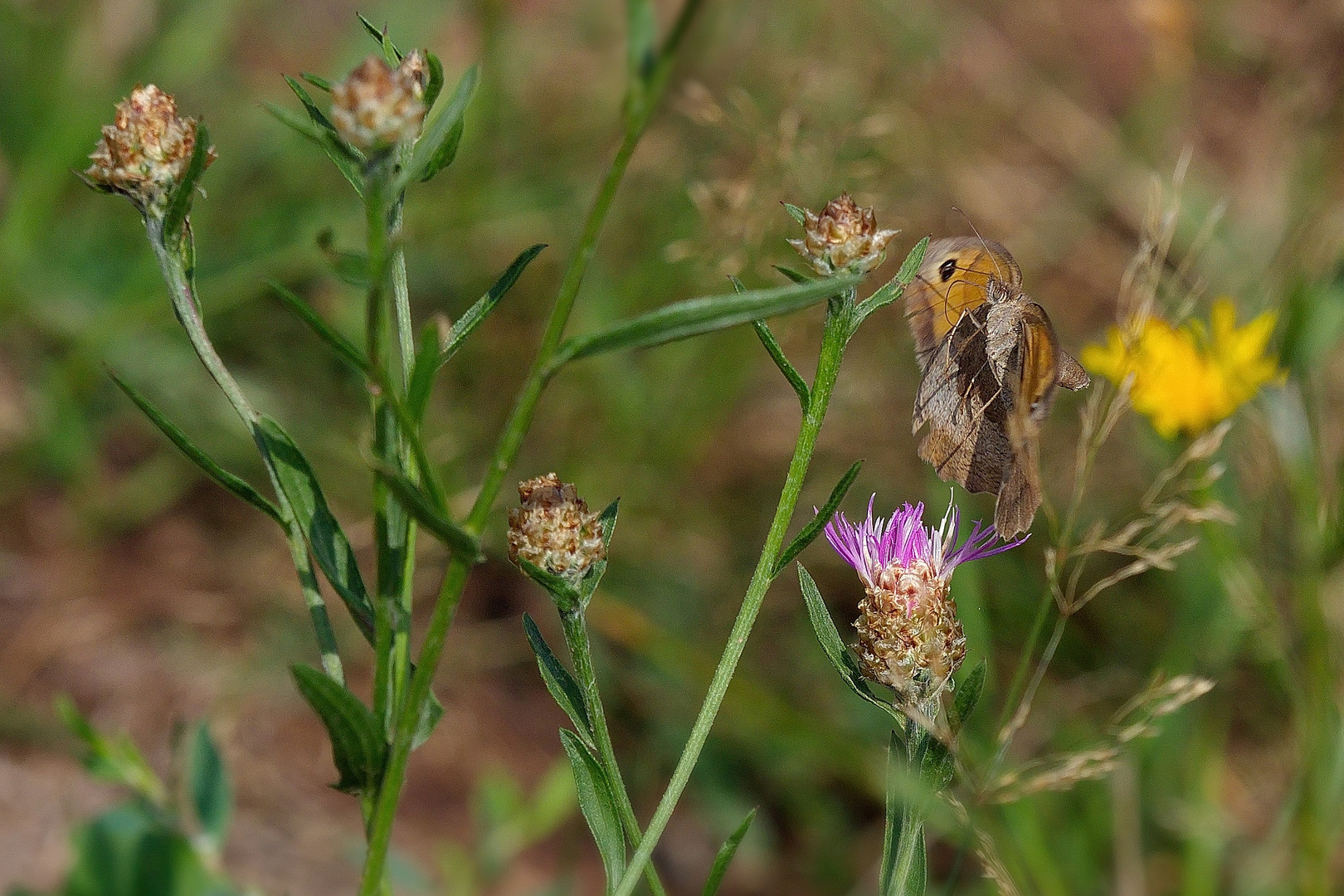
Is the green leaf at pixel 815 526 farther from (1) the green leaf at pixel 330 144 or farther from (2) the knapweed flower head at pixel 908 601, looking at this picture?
(1) the green leaf at pixel 330 144

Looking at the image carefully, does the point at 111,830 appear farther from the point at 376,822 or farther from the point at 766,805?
the point at 766,805

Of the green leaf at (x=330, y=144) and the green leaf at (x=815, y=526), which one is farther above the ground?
the green leaf at (x=330, y=144)

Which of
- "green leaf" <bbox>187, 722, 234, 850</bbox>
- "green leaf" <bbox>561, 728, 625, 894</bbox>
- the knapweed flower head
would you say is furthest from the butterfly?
"green leaf" <bbox>187, 722, 234, 850</bbox>

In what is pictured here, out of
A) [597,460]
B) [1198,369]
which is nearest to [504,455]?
[1198,369]

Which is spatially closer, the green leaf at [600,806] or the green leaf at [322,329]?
the green leaf at [322,329]

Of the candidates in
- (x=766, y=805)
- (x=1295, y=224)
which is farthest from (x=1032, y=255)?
(x=766, y=805)

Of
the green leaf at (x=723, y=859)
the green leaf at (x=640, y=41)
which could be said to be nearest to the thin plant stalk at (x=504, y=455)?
the green leaf at (x=640, y=41)

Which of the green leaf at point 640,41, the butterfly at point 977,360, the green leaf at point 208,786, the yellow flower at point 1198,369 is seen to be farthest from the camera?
the yellow flower at point 1198,369

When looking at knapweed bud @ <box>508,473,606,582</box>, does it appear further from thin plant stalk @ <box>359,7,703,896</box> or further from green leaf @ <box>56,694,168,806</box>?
green leaf @ <box>56,694,168,806</box>
